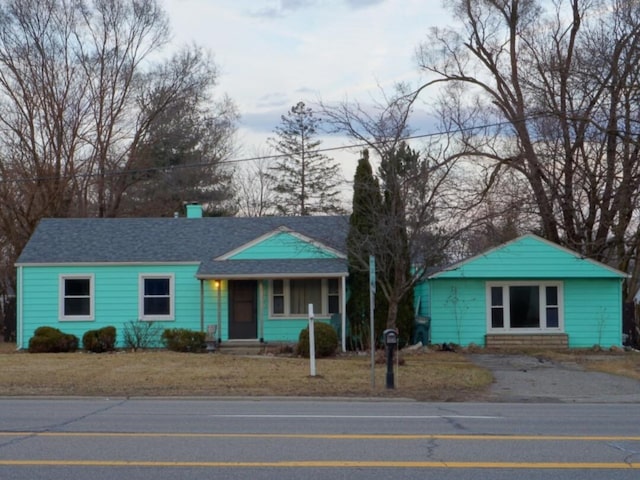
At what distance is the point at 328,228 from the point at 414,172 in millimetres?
9232

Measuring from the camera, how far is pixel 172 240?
31875 millimetres

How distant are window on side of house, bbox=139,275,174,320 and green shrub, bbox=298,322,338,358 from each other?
19.7 ft

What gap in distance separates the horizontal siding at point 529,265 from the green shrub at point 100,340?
11.0 m

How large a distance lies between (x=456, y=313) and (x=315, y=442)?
19900 mm

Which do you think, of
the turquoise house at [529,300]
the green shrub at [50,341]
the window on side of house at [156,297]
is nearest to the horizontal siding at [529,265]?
the turquoise house at [529,300]

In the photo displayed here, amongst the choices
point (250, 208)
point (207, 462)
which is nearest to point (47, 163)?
point (250, 208)

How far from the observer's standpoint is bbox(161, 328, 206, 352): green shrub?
28375mm

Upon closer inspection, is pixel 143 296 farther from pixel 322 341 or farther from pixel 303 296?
pixel 322 341

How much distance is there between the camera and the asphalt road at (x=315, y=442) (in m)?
9.08

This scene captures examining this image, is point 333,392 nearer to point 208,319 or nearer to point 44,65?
point 208,319

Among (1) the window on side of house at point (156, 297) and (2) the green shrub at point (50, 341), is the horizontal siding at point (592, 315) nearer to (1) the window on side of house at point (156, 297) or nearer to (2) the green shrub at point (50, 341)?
(1) the window on side of house at point (156, 297)

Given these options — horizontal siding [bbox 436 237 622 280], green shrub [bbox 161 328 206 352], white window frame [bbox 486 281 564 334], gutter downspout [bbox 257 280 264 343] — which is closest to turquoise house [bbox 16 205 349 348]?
gutter downspout [bbox 257 280 264 343]

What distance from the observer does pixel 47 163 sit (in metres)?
41.6

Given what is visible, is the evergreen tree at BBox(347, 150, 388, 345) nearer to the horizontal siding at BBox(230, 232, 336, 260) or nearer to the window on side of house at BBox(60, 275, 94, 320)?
the horizontal siding at BBox(230, 232, 336, 260)
